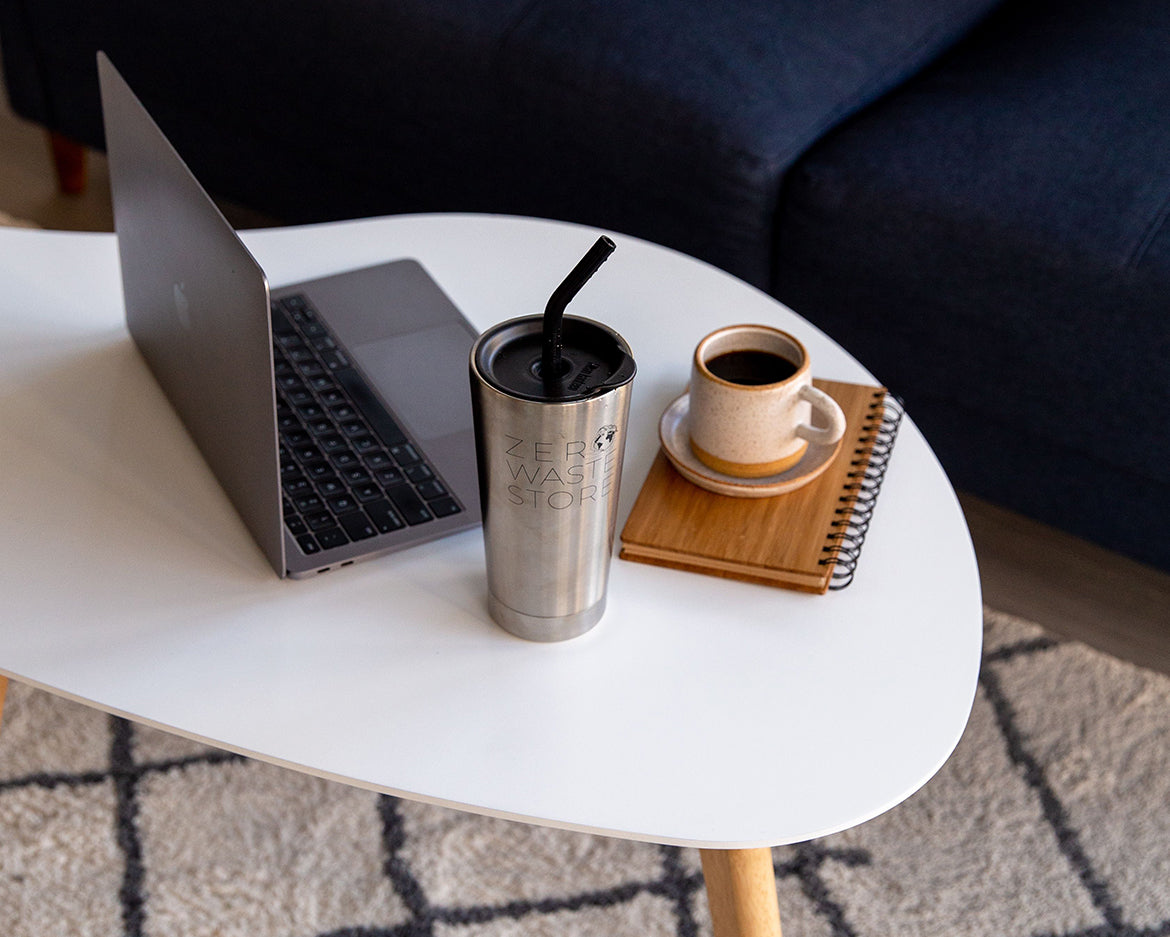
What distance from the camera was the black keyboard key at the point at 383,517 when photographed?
83 cm

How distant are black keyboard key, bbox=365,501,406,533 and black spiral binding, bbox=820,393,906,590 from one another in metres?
0.29

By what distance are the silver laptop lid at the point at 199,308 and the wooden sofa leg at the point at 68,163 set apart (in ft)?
3.99

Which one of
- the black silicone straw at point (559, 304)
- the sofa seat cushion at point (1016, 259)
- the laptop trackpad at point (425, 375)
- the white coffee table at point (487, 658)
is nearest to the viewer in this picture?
the black silicone straw at point (559, 304)

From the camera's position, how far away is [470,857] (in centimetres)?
114

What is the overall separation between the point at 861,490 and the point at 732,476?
0.31 ft

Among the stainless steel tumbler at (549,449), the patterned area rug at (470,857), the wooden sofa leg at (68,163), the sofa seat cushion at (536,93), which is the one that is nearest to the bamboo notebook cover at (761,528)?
→ the stainless steel tumbler at (549,449)

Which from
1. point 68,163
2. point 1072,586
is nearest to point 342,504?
point 1072,586

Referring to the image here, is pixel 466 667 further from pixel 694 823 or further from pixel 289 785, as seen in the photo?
pixel 289 785

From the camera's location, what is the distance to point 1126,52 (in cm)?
146

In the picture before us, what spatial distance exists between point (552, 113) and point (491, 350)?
885 mm

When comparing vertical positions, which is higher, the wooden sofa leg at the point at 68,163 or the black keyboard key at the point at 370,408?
the black keyboard key at the point at 370,408

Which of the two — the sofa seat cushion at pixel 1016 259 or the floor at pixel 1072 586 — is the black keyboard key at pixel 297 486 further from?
the floor at pixel 1072 586

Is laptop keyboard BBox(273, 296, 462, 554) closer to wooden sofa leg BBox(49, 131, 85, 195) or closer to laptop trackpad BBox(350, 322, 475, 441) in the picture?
laptop trackpad BBox(350, 322, 475, 441)

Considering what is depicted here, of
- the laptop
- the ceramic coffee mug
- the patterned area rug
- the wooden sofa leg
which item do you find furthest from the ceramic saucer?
the wooden sofa leg
